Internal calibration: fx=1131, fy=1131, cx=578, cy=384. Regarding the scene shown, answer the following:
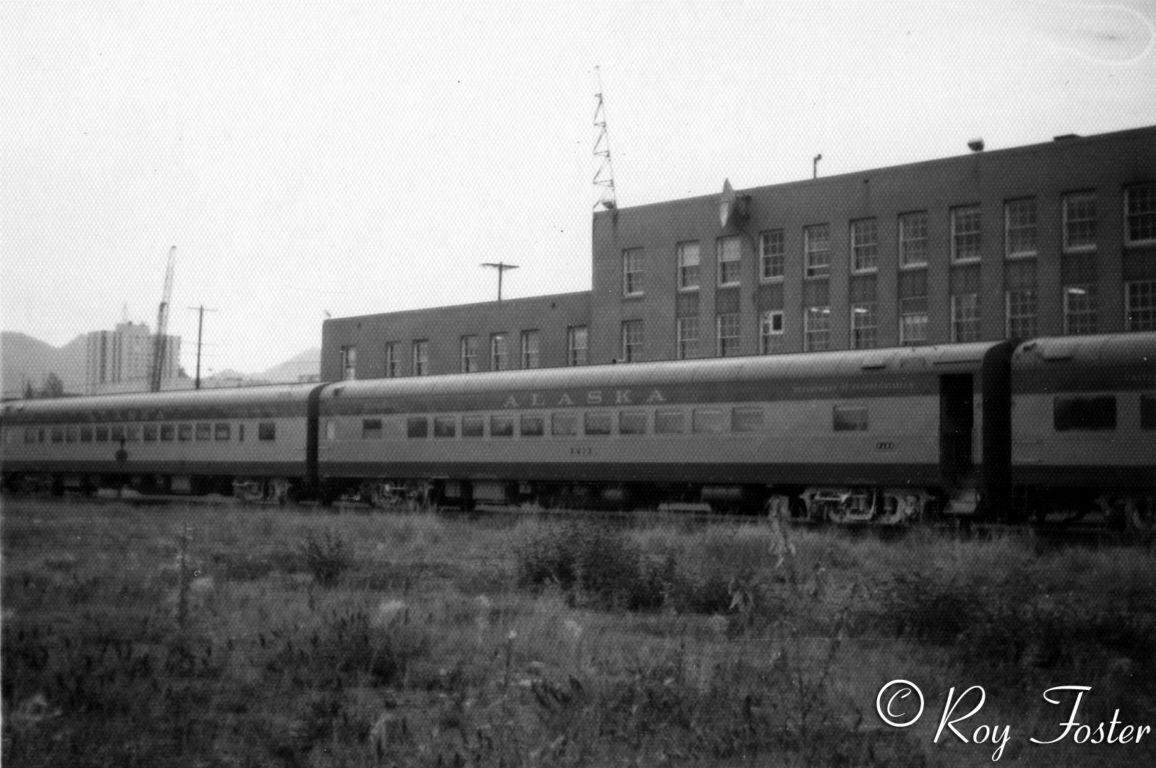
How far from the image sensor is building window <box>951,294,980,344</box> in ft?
127

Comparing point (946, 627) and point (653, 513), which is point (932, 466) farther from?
point (946, 627)

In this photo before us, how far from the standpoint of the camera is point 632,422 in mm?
27547

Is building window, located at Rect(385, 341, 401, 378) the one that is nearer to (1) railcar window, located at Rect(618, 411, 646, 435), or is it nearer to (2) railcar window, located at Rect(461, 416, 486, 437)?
(2) railcar window, located at Rect(461, 416, 486, 437)

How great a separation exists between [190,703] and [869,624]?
6.52 meters

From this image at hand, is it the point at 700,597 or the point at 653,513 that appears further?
the point at 653,513

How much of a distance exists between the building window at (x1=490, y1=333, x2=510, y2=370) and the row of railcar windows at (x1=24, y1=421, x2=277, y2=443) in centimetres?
2041

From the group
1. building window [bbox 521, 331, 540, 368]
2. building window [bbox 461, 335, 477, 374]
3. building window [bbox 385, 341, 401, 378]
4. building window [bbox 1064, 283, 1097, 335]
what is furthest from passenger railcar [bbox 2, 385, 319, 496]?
building window [bbox 1064, 283, 1097, 335]

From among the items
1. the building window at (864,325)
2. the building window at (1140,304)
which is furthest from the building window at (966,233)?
the building window at (1140,304)

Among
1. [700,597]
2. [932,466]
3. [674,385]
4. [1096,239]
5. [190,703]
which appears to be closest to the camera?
[190,703]

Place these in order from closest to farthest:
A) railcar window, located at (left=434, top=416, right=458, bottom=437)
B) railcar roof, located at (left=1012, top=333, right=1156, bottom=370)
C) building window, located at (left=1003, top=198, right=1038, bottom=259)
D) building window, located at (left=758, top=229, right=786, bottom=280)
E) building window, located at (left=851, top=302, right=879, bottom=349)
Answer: railcar roof, located at (left=1012, top=333, right=1156, bottom=370) < railcar window, located at (left=434, top=416, right=458, bottom=437) < building window, located at (left=1003, top=198, right=1038, bottom=259) < building window, located at (left=851, top=302, right=879, bottom=349) < building window, located at (left=758, top=229, right=786, bottom=280)

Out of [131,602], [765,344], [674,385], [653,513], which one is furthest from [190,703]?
[765,344]

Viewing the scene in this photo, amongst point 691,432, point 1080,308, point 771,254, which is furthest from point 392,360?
point 691,432

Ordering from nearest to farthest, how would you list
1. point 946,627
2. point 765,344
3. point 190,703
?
point 190,703
point 946,627
point 765,344

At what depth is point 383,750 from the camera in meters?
6.96
